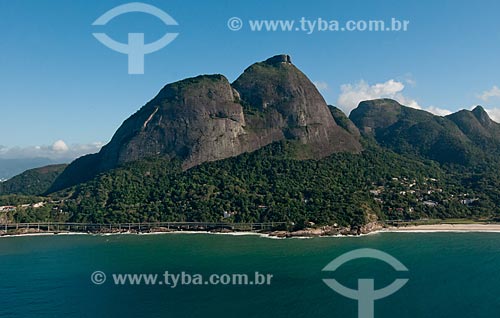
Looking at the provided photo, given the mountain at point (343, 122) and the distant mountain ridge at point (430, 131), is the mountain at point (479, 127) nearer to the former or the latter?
the distant mountain ridge at point (430, 131)

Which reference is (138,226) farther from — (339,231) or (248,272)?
(248,272)

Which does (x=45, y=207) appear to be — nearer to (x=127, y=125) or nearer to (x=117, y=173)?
(x=117, y=173)

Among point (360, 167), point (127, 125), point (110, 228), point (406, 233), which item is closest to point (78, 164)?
point (127, 125)

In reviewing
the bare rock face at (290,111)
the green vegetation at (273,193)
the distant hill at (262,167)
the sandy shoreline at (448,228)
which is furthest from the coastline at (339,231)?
the bare rock face at (290,111)

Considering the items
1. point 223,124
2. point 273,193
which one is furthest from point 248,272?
point 223,124

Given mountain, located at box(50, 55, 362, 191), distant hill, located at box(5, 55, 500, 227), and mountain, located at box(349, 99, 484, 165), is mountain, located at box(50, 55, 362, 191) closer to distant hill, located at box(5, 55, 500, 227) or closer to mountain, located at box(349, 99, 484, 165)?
distant hill, located at box(5, 55, 500, 227)
